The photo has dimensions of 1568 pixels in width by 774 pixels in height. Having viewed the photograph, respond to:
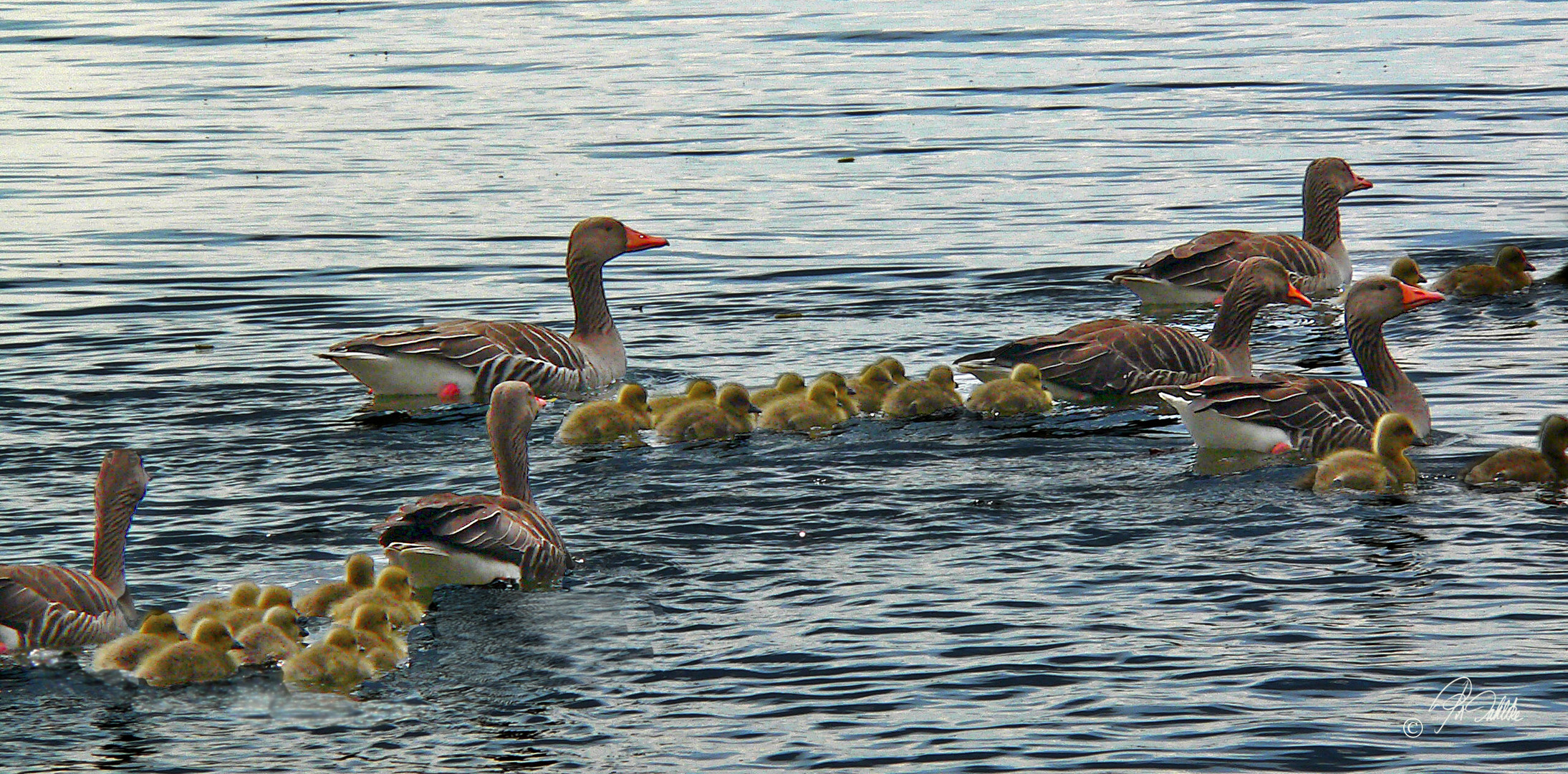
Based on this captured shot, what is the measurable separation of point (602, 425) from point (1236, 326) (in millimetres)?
5140

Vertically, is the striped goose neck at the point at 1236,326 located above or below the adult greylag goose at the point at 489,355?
below

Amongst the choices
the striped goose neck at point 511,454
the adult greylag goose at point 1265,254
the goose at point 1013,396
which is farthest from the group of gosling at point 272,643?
the adult greylag goose at point 1265,254

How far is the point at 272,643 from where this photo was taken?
9.42 m

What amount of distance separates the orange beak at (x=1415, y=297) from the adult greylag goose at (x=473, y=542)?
6.97 m

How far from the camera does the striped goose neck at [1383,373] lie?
13734 mm

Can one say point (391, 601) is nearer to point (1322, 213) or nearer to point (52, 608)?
point (52, 608)

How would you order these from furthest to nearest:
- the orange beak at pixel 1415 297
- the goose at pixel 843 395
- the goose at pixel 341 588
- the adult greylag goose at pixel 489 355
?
1. the adult greylag goose at pixel 489 355
2. the orange beak at pixel 1415 297
3. the goose at pixel 843 395
4. the goose at pixel 341 588

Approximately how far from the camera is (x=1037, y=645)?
955cm

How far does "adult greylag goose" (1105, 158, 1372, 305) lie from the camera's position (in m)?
18.6

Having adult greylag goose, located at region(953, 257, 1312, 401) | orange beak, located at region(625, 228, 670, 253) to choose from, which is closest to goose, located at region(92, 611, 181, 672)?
adult greylag goose, located at region(953, 257, 1312, 401)

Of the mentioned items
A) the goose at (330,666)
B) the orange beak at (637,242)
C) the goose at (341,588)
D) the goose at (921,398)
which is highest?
the orange beak at (637,242)

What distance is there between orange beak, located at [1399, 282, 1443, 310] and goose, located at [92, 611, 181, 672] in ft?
30.2

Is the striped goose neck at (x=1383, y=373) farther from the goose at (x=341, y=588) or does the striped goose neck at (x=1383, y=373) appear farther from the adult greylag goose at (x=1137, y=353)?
the goose at (x=341, y=588)

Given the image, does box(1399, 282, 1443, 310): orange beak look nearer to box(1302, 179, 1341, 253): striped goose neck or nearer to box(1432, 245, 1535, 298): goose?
box(1432, 245, 1535, 298): goose
